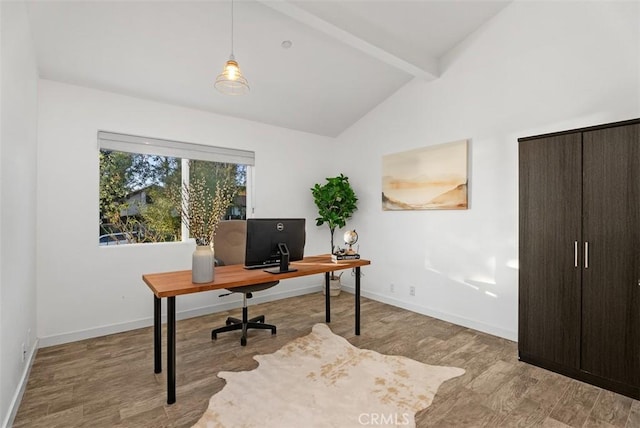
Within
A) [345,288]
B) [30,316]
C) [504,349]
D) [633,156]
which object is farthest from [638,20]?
[30,316]

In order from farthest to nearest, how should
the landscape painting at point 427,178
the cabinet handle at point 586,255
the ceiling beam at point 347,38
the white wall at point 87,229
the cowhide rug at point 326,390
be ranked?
the landscape painting at point 427,178 → the white wall at point 87,229 → the ceiling beam at point 347,38 → the cabinet handle at point 586,255 → the cowhide rug at point 326,390

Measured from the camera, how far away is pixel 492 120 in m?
3.26

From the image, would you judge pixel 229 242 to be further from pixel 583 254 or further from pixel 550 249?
pixel 583 254

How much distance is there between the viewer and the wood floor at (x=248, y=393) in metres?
1.94

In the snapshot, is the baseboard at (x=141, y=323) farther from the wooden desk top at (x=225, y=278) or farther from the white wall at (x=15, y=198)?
the wooden desk top at (x=225, y=278)

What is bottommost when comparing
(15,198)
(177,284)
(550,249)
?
(177,284)

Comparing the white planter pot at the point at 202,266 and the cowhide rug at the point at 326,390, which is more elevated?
the white planter pot at the point at 202,266

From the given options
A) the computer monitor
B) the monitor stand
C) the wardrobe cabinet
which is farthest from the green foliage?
the wardrobe cabinet

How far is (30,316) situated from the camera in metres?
2.59

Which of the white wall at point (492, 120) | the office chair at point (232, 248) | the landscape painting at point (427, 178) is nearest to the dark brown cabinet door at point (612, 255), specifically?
the white wall at point (492, 120)

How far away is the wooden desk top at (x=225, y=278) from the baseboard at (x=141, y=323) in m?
1.23

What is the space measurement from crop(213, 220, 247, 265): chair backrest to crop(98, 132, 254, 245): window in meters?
0.72

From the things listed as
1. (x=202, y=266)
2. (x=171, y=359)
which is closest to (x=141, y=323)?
(x=171, y=359)
